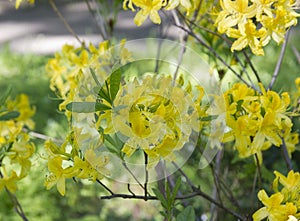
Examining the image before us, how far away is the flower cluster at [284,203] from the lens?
1.04m

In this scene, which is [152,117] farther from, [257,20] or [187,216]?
[257,20]

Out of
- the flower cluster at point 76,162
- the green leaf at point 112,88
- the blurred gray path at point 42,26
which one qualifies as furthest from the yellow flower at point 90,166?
the blurred gray path at point 42,26

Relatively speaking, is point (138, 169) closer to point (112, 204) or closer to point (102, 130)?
point (102, 130)

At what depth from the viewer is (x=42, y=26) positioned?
602cm

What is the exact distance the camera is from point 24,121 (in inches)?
74.0

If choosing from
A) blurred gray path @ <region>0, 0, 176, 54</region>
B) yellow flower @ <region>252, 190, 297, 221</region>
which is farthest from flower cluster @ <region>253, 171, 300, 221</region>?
blurred gray path @ <region>0, 0, 176, 54</region>

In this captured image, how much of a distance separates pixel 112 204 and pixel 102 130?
1626mm

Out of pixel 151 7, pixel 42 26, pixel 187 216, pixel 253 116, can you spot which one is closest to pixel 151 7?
pixel 151 7

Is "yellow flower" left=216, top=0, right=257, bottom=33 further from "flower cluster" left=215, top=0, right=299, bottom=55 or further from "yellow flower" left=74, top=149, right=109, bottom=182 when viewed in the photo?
"yellow flower" left=74, top=149, right=109, bottom=182

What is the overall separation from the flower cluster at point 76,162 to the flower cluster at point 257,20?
377mm

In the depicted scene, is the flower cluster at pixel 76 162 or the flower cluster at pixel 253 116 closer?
the flower cluster at pixel 76 162

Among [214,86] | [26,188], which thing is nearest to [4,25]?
[26,188]

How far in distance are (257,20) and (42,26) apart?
504 centimetres

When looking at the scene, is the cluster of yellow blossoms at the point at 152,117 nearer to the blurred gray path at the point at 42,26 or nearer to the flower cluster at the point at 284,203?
the flower cluster at the point at 284,203
